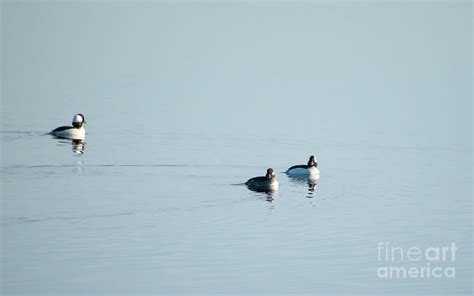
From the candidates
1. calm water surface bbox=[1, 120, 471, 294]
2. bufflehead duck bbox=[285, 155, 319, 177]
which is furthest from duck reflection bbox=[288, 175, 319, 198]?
calm water surface bbox=[1, 120, 471, 294]

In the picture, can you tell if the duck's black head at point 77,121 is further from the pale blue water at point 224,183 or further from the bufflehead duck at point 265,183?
the bufflehead duck at point 265,183

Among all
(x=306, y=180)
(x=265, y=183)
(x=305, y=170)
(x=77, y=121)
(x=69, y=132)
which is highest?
(x=77, y=121)

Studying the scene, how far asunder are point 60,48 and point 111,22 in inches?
1793

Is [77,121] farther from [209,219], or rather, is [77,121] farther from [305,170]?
[209,219]

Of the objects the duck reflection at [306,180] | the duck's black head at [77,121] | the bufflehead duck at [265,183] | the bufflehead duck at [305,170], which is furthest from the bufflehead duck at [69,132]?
the bufflehead duck at [265,183]

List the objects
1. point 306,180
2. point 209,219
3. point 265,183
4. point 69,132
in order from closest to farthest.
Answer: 1. point 209,219
2. point 265,183
3. point 306,180
4. point 69,132

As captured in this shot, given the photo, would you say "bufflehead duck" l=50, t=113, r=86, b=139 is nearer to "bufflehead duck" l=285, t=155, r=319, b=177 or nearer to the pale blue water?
the pale blue water

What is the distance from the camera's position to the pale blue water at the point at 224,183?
87.9 feet

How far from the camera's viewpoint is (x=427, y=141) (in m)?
56.2

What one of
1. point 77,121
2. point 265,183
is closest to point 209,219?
point 265,183

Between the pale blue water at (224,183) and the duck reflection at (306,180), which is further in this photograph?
the duck reflection at (306,180)

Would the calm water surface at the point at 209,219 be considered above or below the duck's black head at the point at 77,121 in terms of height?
below

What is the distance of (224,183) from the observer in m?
39.2

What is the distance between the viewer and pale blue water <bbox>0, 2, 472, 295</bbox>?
26.8 m
